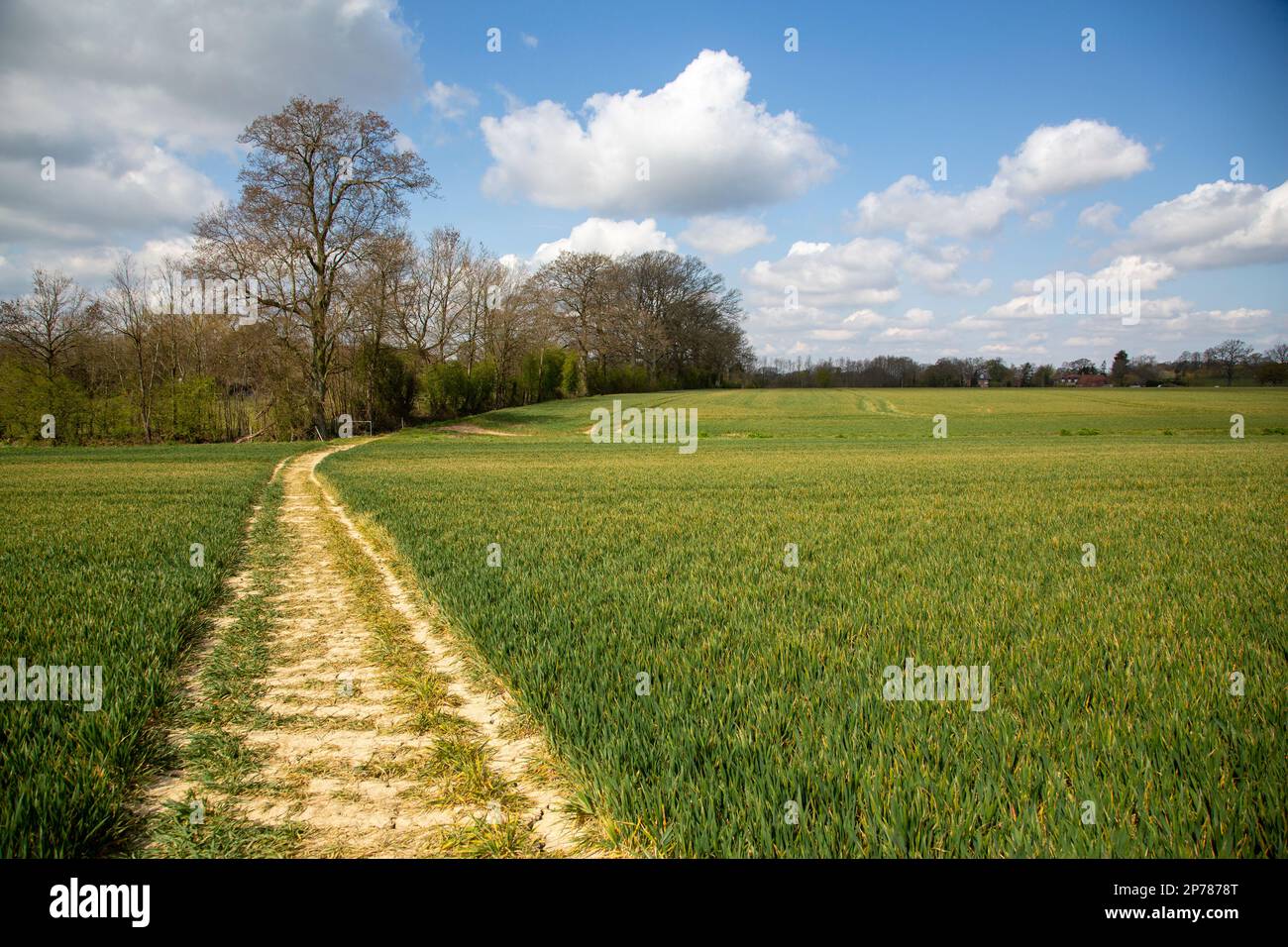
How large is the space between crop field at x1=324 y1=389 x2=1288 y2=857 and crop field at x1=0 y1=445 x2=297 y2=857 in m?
1.89

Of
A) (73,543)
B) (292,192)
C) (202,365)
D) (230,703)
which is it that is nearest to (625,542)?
(230,703)

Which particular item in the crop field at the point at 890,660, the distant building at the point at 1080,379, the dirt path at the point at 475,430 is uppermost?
the distant building at the point at 1080,379

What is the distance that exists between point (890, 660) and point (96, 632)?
18.5 feet

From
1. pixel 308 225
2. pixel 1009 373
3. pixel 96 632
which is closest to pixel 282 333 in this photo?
pixel 308 225

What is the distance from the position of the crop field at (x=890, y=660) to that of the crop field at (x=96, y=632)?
6.19ft

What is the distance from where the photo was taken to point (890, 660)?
3840 millimetres

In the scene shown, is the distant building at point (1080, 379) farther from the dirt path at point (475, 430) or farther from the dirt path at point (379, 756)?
the dirt path at point (379, 756)

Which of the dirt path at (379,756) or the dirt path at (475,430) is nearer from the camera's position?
the dirt path at (379,756)

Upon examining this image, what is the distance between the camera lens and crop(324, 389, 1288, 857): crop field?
2.31m

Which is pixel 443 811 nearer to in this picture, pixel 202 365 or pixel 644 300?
pixel 202 365

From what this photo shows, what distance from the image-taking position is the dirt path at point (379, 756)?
8.32 feet

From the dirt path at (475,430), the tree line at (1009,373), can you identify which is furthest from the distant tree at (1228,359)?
the dirt path at (475,430)

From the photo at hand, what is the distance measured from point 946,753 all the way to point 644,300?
286 feet
